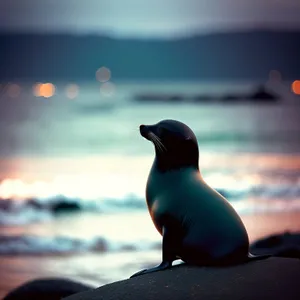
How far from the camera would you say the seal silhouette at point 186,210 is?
17.9ft

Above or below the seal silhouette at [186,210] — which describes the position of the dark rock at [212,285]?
below

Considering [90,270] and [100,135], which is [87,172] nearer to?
[90,270]

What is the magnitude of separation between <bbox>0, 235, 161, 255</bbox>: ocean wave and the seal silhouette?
4738 mm

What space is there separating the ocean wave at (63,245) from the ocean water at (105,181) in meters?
0.01

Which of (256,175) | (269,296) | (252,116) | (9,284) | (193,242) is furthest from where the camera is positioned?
(252,116)

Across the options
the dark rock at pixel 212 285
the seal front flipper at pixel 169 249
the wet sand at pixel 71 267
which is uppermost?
the wet sand at pixel 71 267

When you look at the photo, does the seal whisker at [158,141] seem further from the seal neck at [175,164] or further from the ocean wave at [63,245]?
the ocean wave at [63,245]

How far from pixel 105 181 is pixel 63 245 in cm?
807

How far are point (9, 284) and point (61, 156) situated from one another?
1977cm

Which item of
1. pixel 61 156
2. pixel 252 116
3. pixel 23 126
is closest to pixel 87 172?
pixel 61 156

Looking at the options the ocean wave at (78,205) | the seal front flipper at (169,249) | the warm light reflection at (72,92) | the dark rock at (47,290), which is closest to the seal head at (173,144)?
the seal front flipper at (169,249)

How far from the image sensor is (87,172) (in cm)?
2164

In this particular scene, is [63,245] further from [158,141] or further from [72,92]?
[72,92]

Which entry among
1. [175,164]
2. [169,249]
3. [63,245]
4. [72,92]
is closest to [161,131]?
[175,164]
